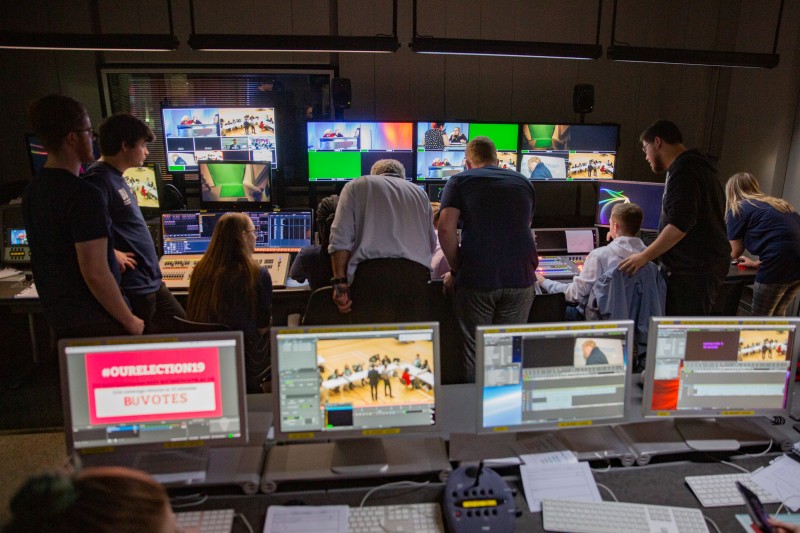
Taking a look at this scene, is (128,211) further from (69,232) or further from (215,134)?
(215,134)

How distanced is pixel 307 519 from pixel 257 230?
2.69 metres

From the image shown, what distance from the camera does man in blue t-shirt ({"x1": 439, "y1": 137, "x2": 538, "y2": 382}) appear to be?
2.81 m

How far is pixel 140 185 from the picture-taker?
4.06 meters

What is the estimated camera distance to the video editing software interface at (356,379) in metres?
1.62

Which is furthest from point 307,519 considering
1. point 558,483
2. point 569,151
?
point 569,151

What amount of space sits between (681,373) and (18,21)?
595cm

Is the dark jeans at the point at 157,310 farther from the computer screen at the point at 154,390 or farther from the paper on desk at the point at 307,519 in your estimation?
the paper on desk at the point at 307,519

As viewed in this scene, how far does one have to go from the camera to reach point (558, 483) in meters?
1.61

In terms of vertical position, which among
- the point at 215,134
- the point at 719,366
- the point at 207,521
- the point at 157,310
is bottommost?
the point at 207,521

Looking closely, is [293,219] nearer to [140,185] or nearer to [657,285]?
[140,185]

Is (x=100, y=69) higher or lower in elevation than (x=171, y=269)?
higher

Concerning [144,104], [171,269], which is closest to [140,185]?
[171,269]

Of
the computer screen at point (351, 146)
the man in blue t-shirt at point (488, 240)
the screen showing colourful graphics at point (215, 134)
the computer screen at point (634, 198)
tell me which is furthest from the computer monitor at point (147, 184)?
the computer screen at point (634, 198)

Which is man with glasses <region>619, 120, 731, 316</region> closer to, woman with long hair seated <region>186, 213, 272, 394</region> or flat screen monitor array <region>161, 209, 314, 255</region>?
woman with long hair seated <region>186, 213, 272, 394</region>
